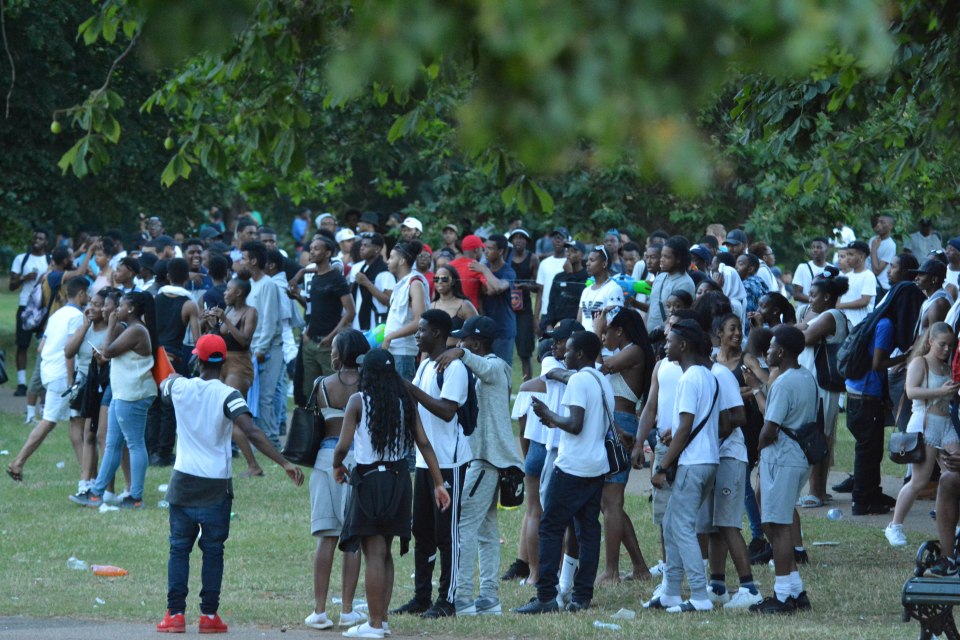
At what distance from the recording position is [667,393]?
9602 millimetres

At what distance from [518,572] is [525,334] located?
32.0 ft

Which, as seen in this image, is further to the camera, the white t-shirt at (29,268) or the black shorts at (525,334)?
the white t-shirt at (29,268)

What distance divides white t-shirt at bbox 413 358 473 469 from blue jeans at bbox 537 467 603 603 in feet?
2.05

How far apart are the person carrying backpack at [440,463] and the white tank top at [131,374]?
14.5 feet

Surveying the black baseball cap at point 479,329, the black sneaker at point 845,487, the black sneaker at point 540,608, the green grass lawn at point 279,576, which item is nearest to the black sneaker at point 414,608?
the green grass lawn at point 279,576

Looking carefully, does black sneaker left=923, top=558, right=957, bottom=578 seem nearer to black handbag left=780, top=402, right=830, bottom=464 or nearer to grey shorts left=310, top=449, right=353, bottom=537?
black handbag left=780, top=402, right=830, bottom=464

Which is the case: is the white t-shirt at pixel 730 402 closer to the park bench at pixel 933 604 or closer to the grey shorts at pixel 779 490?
the grey shorts at pixel 779 490

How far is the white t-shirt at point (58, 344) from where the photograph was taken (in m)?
14.8

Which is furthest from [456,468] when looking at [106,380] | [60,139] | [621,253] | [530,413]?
[60,139]

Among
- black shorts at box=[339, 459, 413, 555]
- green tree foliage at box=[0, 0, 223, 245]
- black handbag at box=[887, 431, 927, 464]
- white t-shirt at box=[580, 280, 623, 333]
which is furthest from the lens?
green tree foliage at box=[0, 0, 223, 245]

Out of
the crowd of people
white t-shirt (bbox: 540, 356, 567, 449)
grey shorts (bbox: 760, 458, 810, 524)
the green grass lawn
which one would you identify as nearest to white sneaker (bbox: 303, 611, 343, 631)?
the crowd of people

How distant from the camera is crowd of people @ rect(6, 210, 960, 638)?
890 cm

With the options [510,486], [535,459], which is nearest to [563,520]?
[510,486]

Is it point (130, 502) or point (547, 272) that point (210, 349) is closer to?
point (130, 502)
